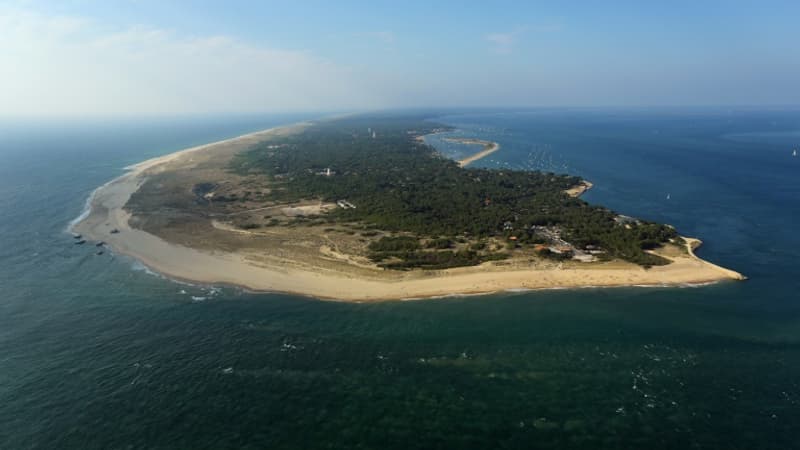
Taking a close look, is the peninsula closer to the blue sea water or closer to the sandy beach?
the blue sea water

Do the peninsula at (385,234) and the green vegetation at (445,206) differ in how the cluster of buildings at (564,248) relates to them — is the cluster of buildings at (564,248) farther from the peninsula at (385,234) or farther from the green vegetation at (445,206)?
the green vegetation at (445,206)

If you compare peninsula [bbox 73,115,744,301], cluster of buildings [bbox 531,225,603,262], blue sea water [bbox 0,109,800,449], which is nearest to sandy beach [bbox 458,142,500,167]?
peninsula [bbox 73,115,744,301]

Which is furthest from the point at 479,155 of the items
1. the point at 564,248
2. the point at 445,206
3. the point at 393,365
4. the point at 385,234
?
the point at 393,365

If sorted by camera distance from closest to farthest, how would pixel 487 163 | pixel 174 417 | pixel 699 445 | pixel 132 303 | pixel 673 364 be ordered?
pixel 699 445 → pixel 174 417 → pixel 673 364 → pixel 132 303 → pixel 487 163

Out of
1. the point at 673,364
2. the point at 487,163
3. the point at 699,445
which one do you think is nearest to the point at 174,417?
the point at 699,445

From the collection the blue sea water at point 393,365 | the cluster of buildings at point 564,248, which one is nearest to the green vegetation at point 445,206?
the cluster of buildings at point 564,248

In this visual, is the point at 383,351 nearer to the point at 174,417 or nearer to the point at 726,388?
the point at 174,417

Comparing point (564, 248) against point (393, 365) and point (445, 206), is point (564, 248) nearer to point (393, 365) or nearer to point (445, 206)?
point (445, 206)
